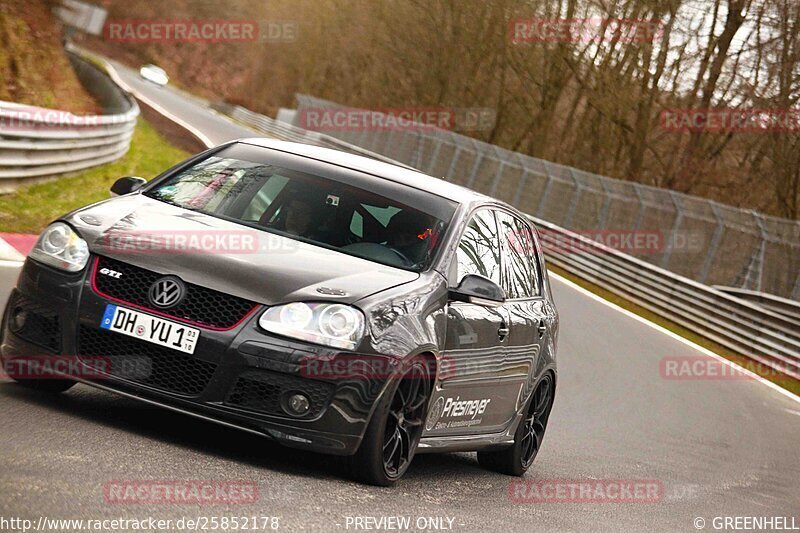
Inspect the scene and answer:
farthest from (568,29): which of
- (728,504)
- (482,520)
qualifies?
(482,520)

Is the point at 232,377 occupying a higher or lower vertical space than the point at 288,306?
lower

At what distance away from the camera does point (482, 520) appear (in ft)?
21.2

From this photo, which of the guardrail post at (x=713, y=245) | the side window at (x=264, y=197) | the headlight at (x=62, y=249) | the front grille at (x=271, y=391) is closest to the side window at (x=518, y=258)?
the side window at (x=264, y=197)

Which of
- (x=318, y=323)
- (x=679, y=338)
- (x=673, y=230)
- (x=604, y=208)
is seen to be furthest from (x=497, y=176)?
(x=318, y=323)

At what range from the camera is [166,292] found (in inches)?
239

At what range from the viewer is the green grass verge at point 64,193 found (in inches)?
614

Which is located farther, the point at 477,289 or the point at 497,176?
the point at 497,176

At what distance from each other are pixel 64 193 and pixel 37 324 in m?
13.2

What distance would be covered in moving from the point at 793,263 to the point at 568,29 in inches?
720

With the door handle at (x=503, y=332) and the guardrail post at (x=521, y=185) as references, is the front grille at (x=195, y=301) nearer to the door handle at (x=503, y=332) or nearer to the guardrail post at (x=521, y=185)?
the door handle at (x=503, y=332)

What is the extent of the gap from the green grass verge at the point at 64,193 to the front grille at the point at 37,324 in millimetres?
8477

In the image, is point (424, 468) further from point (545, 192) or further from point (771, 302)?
point (545, 192)

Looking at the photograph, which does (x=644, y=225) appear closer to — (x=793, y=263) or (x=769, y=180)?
(x=793, y=263)

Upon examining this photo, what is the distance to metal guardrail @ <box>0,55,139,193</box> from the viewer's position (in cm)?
1669
